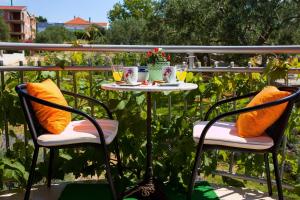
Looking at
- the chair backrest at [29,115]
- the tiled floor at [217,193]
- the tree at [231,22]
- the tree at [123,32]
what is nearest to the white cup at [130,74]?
the chair backrest at [29,115]

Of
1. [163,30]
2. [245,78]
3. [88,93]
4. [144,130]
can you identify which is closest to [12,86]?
[88,93]

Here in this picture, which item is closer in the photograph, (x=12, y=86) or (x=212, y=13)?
(x=12, y=86)

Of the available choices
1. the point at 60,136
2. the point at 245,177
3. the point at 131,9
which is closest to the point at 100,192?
the point at 60,136

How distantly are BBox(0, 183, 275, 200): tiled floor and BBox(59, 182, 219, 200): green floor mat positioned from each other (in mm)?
55

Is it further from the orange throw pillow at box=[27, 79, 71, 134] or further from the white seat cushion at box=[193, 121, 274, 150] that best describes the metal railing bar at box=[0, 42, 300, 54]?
the white seat cushion at box=[193, 121, 274, 150]

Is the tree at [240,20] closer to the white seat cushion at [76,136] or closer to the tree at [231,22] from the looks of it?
the tree at [231,22]

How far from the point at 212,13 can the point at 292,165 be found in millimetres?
13316

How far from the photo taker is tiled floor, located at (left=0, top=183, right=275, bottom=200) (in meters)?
2.79

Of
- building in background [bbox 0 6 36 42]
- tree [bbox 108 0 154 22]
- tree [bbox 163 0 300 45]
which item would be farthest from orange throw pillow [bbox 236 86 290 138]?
building in background [bbox 0 6 36 42]

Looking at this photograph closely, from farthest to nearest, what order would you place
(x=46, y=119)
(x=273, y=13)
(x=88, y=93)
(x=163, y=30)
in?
(x=163, y=30) < (x=273, y=13) < (x=88, y=93) < (x=46, y=119)

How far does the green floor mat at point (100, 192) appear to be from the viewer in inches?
110

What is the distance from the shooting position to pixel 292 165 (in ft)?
9.68

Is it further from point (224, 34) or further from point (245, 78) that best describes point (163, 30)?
point (245, 78)

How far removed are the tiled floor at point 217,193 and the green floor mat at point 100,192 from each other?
0.06 m
